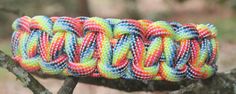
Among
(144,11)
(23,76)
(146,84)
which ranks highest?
(23,76)

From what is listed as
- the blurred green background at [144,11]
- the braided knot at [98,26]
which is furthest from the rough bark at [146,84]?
the blurred green background at [144,11]

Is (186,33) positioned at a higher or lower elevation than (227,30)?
higher

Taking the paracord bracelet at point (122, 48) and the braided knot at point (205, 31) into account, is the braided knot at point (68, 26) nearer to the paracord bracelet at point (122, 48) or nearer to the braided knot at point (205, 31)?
the paracord bracelet at point (122, 48)

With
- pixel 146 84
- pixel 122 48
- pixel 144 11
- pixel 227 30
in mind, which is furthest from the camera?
pixel 144 11

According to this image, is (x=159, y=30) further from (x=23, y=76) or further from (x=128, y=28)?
(x=23, y=76)

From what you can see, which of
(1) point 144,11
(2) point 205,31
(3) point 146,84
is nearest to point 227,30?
(1) point 144,11

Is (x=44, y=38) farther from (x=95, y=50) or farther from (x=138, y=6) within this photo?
(x=138, y=6)
